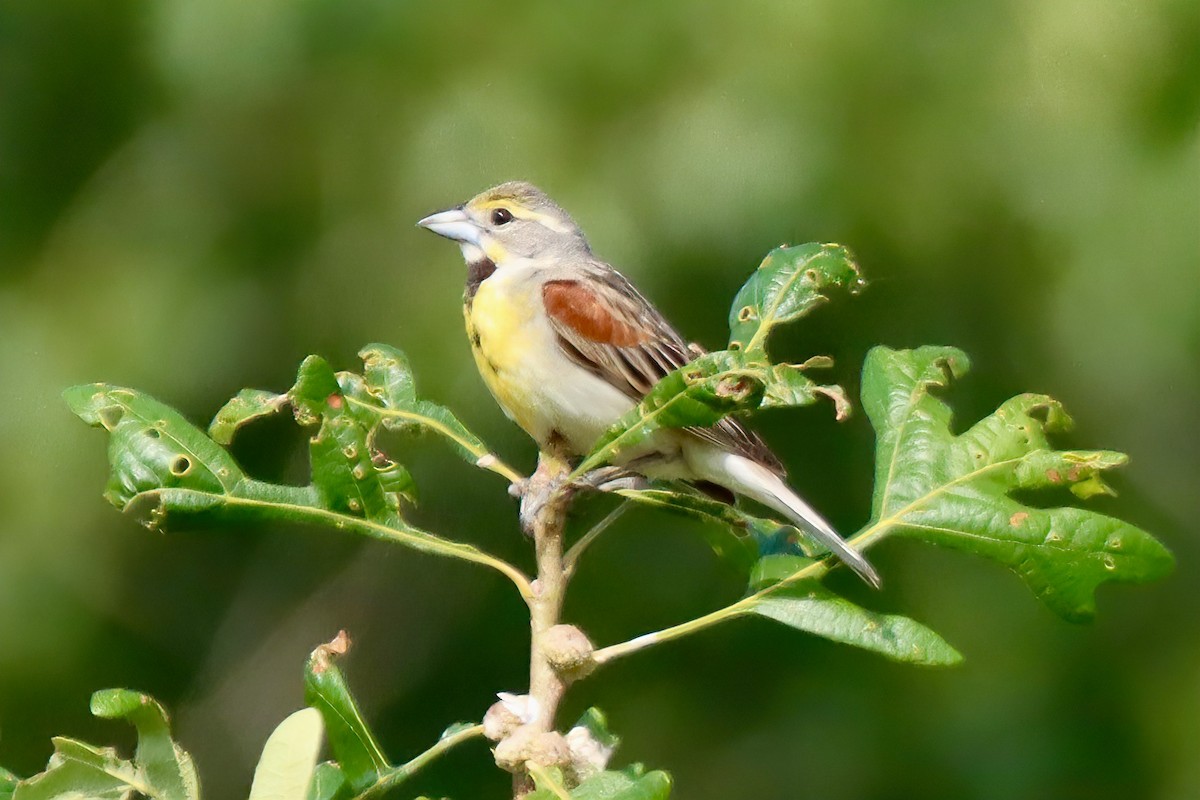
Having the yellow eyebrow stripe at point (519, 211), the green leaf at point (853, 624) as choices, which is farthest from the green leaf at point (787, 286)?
the yellow eyebrow stripe at point (519, 211)

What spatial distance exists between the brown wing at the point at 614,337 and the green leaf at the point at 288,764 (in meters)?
1.38

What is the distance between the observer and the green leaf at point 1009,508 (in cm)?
175

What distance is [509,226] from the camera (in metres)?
3.10

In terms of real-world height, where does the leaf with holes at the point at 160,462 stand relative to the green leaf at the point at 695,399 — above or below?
below

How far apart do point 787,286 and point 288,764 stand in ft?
3.30

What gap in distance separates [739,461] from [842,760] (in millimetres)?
1733

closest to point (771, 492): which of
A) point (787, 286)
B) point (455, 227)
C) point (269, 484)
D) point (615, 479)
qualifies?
point (615, 479)

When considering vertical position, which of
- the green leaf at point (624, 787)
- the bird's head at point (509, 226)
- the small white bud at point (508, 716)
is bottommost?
the green leaf at point (624, 787)

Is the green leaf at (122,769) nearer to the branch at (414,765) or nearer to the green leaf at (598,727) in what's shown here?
the branch at (414,765)

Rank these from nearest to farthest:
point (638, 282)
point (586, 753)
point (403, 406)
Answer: point (586, 753) → point (403, 406) → point (638, 282)

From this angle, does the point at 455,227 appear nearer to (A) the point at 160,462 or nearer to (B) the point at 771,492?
(B) the point at 771,492

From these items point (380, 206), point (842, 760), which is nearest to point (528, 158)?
point (380, 206)

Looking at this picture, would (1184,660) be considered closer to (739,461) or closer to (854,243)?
(854,243)

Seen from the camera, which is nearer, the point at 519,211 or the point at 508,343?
the point at 508,343
